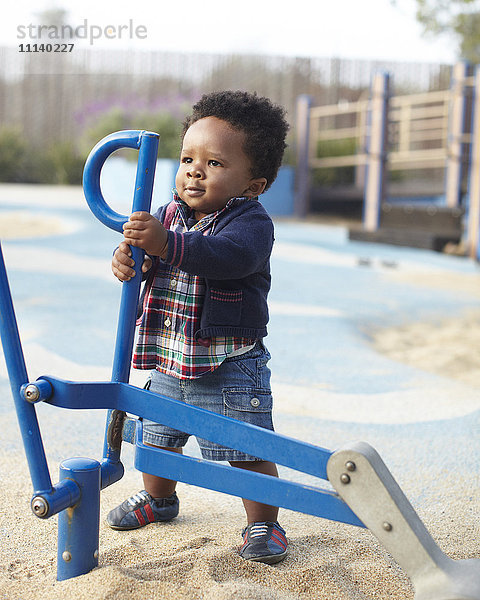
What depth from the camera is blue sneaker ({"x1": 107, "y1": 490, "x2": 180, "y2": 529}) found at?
67.1 inches

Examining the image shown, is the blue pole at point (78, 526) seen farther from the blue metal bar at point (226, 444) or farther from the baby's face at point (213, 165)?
the baby's face at point (213, 165)

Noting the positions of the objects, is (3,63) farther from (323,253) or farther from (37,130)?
(323,253)

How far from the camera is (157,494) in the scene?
1.76m

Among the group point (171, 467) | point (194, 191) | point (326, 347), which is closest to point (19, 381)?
point (171, 467)

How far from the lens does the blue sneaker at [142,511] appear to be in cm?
171

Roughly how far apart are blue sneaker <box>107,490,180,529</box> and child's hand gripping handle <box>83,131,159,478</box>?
0.96ft

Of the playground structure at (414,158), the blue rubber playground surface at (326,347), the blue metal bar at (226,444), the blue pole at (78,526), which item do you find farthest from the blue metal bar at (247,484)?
the playground structure at (414,158)

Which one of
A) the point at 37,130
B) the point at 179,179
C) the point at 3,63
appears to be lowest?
the point at 179,179

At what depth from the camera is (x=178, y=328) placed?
1606 mm

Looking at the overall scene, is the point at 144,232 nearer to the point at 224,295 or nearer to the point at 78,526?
the point at 224,295

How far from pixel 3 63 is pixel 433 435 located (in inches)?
564

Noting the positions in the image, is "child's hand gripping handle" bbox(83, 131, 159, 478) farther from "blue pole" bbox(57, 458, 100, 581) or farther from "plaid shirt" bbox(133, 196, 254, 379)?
"plaid shirt" bbox(133, 196, 254, 379)

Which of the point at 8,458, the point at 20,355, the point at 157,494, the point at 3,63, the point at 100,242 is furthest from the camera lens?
the point at 3,63

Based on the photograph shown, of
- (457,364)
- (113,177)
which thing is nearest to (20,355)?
(457,364)
